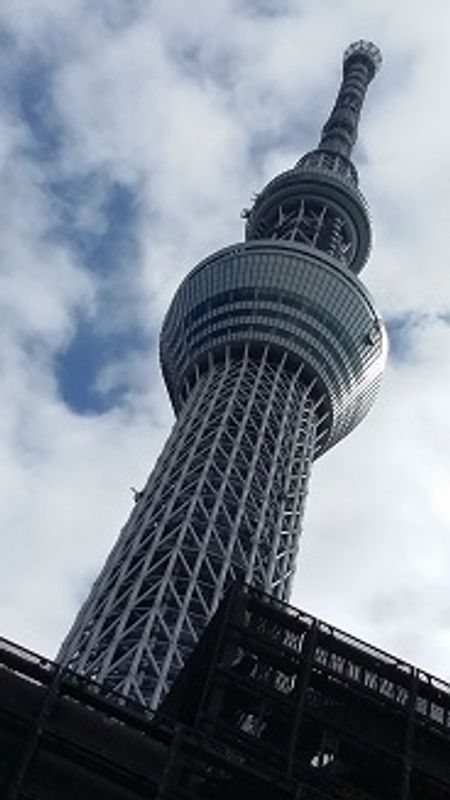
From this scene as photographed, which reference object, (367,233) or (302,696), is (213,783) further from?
(367,233)

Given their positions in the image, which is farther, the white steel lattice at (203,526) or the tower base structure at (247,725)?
the white steel lattice at (203,526)

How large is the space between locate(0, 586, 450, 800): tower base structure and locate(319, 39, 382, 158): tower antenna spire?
341 feet

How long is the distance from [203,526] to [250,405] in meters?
16.9

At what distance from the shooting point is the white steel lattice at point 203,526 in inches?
3312

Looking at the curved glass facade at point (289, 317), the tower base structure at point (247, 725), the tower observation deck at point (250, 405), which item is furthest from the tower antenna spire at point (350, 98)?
the tower base structure at point (247, 725)

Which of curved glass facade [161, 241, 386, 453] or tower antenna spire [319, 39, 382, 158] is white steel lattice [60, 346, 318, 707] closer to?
curved glass facade [161, 241, 386, 453]

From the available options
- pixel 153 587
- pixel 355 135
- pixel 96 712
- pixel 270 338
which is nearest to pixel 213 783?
pixel 96 712

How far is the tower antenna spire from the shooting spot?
143375 millimetres

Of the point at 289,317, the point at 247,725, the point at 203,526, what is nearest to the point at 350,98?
the point at 289,317

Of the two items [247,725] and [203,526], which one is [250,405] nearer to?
[203,526]

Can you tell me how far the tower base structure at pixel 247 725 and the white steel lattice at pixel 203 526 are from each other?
1412 inches

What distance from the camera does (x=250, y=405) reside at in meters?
111

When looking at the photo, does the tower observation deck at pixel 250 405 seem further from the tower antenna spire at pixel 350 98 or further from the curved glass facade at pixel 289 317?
the tower antenna spire at pixel 350 98

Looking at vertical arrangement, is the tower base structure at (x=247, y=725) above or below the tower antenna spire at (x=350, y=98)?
below
